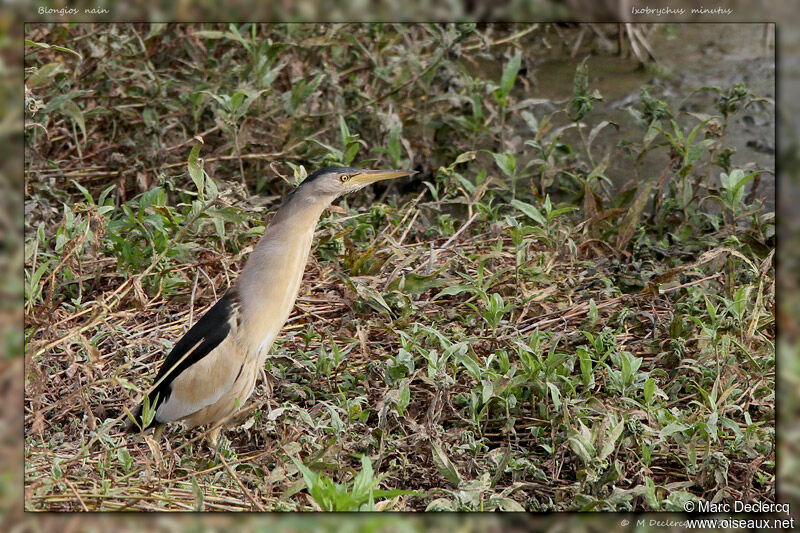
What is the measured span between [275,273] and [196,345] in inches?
11.0

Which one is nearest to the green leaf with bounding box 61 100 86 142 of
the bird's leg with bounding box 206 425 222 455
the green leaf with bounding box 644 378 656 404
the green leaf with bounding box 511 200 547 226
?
the bird's leg with bounding box 206 425 222 455

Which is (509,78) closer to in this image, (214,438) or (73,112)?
(73,112)

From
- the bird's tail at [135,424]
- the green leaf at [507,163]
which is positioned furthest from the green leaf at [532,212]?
the bird's tail at [135,424]

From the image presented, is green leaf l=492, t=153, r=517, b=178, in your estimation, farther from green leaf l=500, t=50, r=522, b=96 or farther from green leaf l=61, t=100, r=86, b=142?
green leaf l=61, t=100, r=86, b=142

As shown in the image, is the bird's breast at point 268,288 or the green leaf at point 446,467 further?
the bird's breast at point 268,288

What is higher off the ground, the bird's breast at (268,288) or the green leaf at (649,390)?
the bird's breast at (268,288)

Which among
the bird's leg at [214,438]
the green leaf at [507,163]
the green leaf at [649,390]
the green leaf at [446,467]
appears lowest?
the bird's leg at [214,438]

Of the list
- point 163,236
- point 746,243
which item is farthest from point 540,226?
point 163,236

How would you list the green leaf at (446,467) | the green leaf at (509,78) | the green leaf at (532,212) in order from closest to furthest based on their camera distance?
the green leaf at (446,467) → the green leaf at (532,212) → the green leaf at (509,78)

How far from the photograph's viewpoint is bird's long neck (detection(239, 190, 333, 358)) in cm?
249

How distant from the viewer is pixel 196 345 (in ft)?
8.18

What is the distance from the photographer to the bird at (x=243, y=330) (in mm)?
2492

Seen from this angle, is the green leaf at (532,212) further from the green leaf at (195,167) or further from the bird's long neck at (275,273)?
the green leaf at (195,167)

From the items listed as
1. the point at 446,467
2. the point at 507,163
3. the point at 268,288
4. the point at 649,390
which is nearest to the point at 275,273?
the point at 268,288
